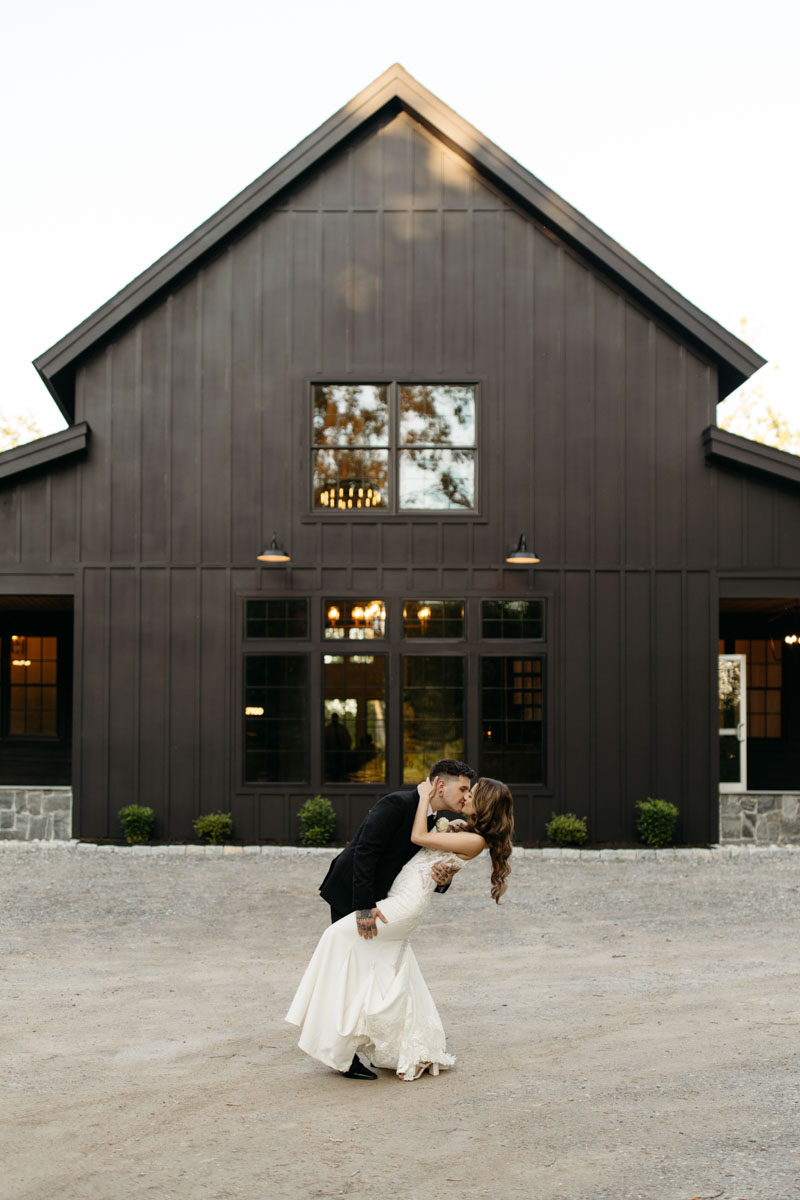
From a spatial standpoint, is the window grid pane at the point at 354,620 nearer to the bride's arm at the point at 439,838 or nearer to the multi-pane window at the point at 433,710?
the multi-pane window at the point at 433,710

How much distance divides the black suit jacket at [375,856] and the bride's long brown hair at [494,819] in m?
0.35

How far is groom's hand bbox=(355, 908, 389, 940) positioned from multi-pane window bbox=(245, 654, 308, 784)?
8.42m

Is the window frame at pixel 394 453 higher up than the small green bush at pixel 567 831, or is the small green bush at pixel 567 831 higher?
the window frame at pixel 394 453

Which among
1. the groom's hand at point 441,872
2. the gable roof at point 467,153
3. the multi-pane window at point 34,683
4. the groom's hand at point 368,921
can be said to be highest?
the gable roof at point 467,153

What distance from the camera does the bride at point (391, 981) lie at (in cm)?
595

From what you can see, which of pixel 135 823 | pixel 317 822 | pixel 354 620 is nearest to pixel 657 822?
pixel 317 822

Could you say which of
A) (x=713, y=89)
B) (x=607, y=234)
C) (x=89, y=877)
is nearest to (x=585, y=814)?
(x=89, y=877)

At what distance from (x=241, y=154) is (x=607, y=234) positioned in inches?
1409

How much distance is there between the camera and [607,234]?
14.3 meters

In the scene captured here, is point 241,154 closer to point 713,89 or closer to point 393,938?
point 713,89

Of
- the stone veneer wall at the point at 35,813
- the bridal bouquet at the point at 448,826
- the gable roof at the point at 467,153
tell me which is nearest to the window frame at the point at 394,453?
the gable roof at the point at 467,153

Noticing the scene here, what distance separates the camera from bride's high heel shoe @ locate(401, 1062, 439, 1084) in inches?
234

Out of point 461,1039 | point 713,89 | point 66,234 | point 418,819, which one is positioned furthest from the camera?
point 66,234

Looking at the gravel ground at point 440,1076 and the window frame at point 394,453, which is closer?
the gravel ground at point 440,1076
